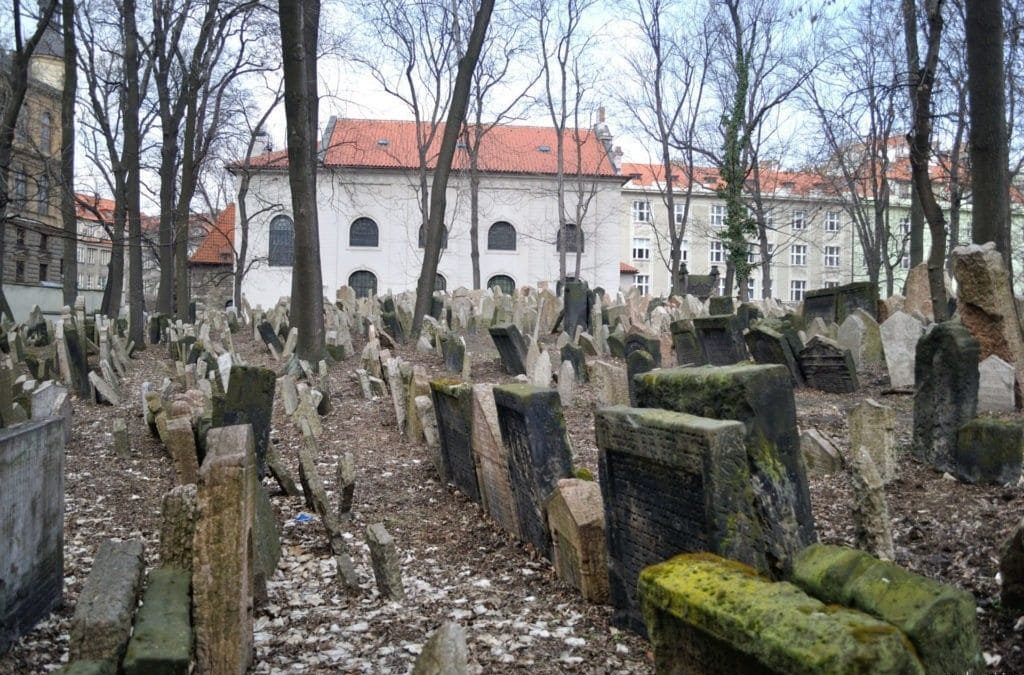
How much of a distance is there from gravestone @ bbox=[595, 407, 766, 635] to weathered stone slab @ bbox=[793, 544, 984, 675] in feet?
2.05

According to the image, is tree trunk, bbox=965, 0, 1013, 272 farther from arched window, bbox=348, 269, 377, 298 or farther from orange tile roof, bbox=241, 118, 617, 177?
arched window, bbox=348, 269, 377, 298

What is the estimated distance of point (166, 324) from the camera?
18.3 meters

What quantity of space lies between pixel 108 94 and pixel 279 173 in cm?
1632

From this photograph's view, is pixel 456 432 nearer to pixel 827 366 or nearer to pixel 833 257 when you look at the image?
pixel 827 366

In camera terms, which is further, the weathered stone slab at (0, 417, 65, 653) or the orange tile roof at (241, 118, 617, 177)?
the orange tile roof at (241, 118, 617, 177)

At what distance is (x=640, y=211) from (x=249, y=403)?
46.9m

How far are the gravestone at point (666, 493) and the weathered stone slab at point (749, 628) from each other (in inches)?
20.4

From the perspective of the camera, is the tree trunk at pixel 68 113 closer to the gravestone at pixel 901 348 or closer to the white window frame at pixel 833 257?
the gravestone at pixel 901 348

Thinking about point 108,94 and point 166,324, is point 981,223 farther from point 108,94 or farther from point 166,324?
point 108,94

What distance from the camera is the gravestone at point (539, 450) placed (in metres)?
4.85

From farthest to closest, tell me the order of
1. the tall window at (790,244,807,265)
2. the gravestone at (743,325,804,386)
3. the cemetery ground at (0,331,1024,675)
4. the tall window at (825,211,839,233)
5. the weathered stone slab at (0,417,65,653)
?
1. the tall window at (790,244,807,265)
2. the tall window at (825,211,839,233)
3. the gravestone at (743,325,804,386)
4. the cemetery ground at (0,331,1024,675)
5. the weathered stone slab at (0,417,65,653)

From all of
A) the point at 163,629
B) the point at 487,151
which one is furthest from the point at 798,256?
the point at 163,629

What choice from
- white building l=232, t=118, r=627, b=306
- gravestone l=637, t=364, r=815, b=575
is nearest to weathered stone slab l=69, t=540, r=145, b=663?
gravestone l=637, t=364, r=815, b=575

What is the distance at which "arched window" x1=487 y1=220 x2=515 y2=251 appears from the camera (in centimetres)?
4272
